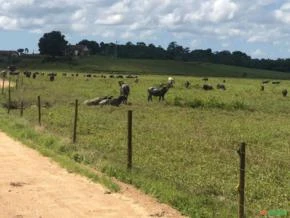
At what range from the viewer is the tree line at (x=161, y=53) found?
15312 cm

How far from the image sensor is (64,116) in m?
27.1

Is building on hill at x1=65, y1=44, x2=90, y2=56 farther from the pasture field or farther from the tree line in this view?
the pasture field

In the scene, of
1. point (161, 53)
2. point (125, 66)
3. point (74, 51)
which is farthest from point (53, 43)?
point (161, 53)

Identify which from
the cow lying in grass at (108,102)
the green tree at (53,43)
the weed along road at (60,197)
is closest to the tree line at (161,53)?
the green tree at (53,43)

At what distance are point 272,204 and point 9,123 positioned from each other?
14.1 metres

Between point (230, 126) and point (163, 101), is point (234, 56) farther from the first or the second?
point (230, 126)

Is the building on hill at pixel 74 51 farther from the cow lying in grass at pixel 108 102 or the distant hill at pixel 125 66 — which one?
the cow lying in grass at pixel 108 102

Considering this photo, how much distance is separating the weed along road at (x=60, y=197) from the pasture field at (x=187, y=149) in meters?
0.60

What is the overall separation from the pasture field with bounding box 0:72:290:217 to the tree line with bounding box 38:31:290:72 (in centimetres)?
12284

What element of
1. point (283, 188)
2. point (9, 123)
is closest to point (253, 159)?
point (283, 188)

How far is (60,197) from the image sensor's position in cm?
1140

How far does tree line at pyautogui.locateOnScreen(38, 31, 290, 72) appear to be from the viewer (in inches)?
6029

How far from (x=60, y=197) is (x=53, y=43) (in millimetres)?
143892

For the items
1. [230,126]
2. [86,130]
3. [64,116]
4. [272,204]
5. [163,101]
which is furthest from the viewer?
[163,101]
